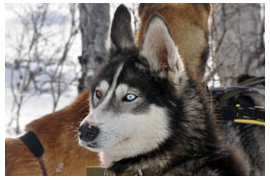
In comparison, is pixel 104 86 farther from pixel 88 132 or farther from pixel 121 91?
pixel 88 132

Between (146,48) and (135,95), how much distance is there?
364mm

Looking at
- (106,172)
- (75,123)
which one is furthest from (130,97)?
(75,123)

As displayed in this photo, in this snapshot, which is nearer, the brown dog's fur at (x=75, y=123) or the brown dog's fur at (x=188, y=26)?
the brown dog's fur at (x=75, y=123)

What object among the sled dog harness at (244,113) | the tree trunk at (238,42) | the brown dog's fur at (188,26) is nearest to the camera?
the sled dog harness at (244,113)

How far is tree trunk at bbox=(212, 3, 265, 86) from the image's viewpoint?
193 inches

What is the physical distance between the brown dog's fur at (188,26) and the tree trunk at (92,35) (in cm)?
208

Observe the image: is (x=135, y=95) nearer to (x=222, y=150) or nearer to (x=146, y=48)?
(x=146, y=48)

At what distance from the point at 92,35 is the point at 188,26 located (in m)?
2.59

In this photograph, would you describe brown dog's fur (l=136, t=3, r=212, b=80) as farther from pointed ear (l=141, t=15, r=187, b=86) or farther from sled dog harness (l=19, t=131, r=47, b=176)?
sled dog harness (l=19, t=131, r=47, b=176)

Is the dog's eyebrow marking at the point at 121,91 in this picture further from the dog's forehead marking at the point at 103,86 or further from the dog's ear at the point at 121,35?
the dog's ear at the point at 121,35

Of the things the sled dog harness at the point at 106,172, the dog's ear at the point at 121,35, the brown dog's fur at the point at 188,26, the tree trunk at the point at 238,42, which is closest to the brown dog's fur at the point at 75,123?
the brown dog's fur at the point at 188,26

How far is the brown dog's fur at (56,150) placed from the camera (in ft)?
8.54

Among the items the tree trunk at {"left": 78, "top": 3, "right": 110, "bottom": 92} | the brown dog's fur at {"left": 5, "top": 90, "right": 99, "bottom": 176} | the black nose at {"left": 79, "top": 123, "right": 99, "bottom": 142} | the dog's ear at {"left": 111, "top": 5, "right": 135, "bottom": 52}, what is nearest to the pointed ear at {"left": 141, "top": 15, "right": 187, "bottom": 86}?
the dog's ear at {"left": 111, "top": 5, "right": 135, "bottom": 52}

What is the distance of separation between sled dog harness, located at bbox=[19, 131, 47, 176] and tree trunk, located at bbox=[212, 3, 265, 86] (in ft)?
10.8
